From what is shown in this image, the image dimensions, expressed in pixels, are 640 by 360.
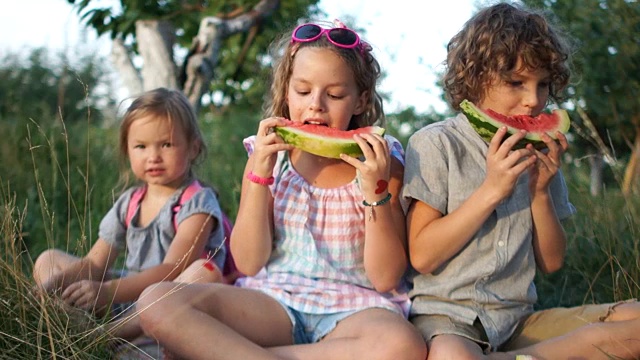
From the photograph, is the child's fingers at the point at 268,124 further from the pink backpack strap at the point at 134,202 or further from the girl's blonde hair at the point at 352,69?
the pink backpack strap at the point at 134,202

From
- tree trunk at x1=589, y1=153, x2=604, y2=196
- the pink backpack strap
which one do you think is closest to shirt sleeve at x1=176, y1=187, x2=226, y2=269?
the pink backpack strap

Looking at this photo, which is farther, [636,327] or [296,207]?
[296,207]

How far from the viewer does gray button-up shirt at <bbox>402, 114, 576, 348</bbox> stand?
334cm

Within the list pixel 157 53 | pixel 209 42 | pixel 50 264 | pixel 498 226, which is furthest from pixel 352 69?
pixel 157 53

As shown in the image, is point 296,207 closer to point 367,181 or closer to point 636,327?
point 367,181

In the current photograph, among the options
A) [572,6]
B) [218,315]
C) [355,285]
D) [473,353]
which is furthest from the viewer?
[572,6]

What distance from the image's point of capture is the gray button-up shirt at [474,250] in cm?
334

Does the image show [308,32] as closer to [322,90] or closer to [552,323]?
[322,90]

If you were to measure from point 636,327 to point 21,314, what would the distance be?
7.67 feet

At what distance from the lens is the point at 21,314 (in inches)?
125

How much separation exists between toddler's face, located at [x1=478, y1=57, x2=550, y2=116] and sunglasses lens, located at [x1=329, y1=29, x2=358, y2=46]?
610 mm

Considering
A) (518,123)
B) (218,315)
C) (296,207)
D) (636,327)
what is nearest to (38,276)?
(218,315)

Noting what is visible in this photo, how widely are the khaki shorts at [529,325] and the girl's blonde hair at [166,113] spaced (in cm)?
162

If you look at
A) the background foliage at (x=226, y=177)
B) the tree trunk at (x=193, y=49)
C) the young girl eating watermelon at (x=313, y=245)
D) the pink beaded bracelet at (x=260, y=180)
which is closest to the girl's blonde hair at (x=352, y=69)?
the young girl eating watermelon at (x=313, y=245)
